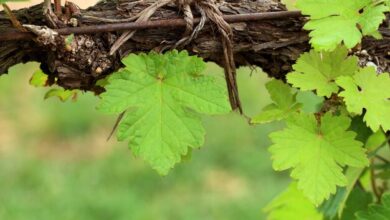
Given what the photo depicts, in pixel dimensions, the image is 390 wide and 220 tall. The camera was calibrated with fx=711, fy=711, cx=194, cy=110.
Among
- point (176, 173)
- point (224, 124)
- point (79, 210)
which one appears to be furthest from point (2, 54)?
point (224, 124)

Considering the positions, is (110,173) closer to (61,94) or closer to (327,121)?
(61,94)

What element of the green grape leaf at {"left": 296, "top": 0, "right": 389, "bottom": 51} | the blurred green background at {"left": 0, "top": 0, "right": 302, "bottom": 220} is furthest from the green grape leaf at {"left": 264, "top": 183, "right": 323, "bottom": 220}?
the blurred green background at {"left": 0, "top": 0, "right": 302, "bottom": 220}

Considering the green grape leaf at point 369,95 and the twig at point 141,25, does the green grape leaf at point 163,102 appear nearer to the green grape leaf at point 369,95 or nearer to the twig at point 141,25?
the twig at point 141,25

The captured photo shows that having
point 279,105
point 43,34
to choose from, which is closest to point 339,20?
point 279,105

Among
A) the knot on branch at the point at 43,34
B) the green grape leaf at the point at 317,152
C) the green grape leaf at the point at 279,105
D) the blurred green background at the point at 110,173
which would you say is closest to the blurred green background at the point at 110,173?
the blurred green background at the point at 110,173

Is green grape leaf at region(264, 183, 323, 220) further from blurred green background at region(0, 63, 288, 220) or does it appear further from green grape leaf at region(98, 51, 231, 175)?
blurred green background at region(0, 63, 288, 220)

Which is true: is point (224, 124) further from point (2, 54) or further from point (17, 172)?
point (2, 54)
